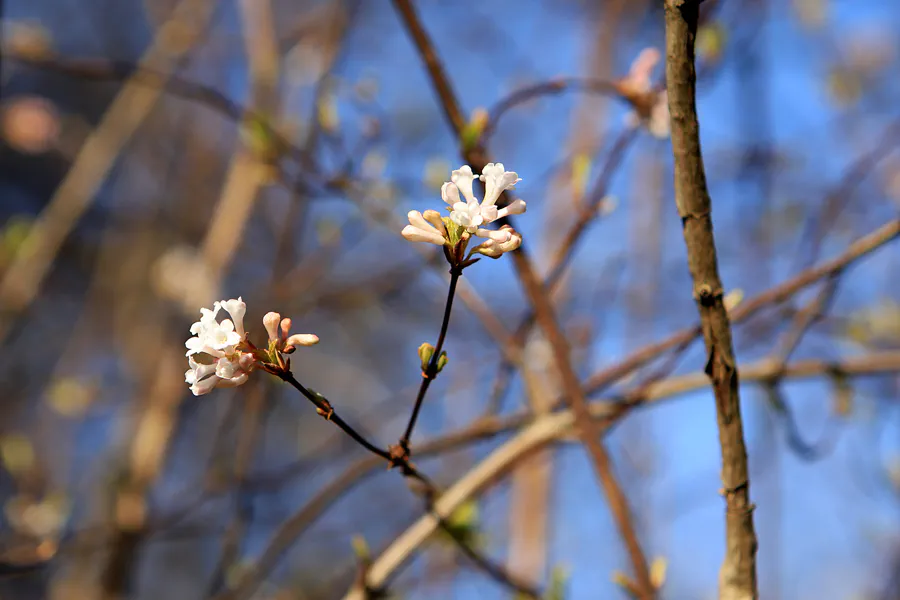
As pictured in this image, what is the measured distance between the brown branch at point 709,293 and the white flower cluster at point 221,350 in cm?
67

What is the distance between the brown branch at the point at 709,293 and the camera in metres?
0.99

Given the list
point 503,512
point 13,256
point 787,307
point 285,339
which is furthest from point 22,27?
point 503,512

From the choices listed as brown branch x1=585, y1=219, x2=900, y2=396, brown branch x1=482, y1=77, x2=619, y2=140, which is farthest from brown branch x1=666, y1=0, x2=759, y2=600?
brown branch x1=482, y1=77, x2=619, y2=140

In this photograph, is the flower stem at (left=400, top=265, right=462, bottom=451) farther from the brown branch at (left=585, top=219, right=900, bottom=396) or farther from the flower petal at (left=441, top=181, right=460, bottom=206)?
the brown branch at (left=585, top=219, right=900, bottom=396)

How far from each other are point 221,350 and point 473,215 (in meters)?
0.42

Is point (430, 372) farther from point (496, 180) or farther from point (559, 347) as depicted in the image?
Result: point (559, 347)

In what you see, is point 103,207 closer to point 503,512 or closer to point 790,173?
point 503,512

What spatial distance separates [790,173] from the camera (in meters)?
4.61

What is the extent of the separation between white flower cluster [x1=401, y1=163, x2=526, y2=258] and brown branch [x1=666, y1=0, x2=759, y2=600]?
0.80 feet

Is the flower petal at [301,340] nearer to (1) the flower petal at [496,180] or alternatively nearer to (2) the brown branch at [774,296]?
(1) the flower petal at [496,180]

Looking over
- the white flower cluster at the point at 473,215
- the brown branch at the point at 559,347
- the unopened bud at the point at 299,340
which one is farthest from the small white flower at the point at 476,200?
the brown branch at the point at 559,347

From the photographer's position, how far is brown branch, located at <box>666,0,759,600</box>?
99cm

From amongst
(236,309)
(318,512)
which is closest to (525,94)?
(236,309)

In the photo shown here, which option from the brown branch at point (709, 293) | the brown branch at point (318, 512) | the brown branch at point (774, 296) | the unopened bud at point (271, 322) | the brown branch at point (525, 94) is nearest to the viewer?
the brown branch at point (709, 293)
